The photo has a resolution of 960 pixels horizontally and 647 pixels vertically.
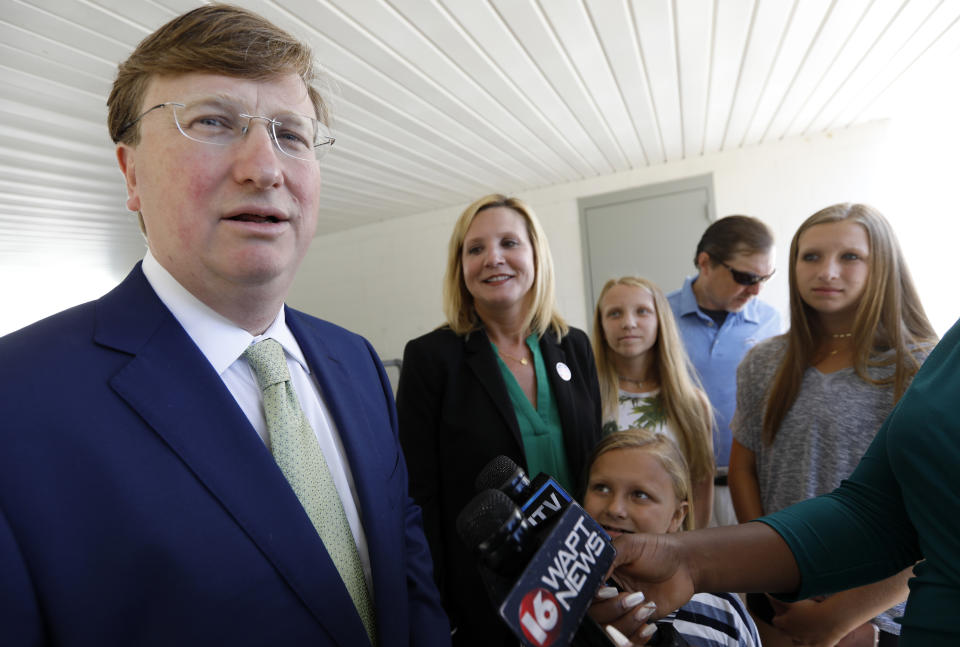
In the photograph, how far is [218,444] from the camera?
76cm

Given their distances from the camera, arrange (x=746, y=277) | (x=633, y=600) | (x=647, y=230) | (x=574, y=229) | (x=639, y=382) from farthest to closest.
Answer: (x=574, y=229)
(x=647, y=230)
(x=746, y=277)
(x=639, y=382)
(x=633, y=600)

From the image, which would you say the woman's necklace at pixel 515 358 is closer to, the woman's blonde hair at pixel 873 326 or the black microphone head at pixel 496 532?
the woman's blonde hair at pixel 873 326

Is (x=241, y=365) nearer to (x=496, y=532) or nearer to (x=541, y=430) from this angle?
(x=496, y=532)

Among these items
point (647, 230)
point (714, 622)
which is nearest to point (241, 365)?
point (714, 622)

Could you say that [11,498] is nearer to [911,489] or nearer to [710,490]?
[911,489]

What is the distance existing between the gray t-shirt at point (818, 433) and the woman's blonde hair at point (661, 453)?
11.9 inches

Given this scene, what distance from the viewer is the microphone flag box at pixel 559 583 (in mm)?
526

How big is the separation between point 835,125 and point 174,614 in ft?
19.6

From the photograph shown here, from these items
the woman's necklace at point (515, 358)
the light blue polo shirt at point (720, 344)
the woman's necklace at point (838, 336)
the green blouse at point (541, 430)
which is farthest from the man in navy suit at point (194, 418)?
the light blue polo shirt at point (720, 344)

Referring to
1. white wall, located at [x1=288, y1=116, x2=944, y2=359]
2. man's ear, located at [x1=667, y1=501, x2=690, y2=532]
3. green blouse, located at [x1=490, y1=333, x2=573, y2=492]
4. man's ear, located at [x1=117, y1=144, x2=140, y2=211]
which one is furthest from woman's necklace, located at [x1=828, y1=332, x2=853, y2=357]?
white wall, located at [x1=288, y1=116, x2=944, y2=359]

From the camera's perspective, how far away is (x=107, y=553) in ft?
2.12

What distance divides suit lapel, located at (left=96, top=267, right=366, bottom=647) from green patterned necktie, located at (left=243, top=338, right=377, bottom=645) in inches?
2.7

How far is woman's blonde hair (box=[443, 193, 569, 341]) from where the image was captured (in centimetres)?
196

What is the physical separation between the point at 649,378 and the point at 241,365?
1.87m
